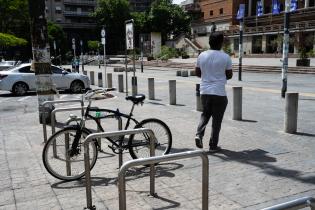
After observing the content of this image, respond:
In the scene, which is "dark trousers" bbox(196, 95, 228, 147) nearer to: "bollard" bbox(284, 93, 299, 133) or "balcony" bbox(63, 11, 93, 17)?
"bollard" bbox(284, 93, 299, 133)

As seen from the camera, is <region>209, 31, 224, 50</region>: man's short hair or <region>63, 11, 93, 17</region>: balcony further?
<region>63, 11, 93, 17</region>: balcony

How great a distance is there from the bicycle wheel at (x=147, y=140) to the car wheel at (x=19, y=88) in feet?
43.3

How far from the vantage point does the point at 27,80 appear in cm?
1836

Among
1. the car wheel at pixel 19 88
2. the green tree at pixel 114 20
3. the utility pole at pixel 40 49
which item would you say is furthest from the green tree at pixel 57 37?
the utility pole at pixel 40 49

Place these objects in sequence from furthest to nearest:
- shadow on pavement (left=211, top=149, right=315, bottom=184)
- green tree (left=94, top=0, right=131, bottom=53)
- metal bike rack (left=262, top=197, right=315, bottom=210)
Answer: green tree (left=94, top=0, right=131, bottom=53) → shadow on pavement (left=211, top=149, right=315, bottom=184) → metal bike rack (left=262, top=197, right=315, bottom=210)

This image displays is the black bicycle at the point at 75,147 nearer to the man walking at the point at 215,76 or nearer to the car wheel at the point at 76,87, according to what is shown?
the man walking at the point at 215,76

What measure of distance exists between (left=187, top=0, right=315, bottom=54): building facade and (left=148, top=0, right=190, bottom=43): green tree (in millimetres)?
4463

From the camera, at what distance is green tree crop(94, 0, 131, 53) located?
94.6m

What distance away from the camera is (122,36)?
95.5 m

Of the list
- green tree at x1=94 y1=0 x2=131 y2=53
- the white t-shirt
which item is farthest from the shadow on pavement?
green tree at x1=94 y1=0 x2=131 y2=53

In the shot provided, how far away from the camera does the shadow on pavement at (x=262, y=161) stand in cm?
557

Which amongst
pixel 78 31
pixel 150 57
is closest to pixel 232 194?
pixel 150 57

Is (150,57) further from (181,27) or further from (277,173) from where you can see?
(277,173)

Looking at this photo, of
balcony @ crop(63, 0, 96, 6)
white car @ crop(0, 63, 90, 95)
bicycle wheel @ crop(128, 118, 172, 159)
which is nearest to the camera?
bicycle wheel @ crop(128, 118, 172, 159)
